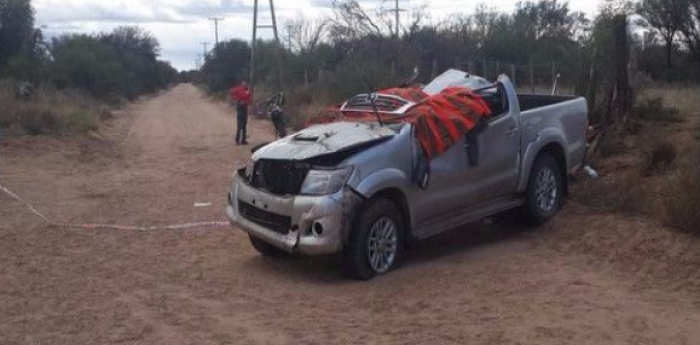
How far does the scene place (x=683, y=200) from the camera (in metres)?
8.82

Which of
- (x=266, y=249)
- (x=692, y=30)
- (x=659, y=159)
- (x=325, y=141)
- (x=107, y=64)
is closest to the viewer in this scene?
(x=325, y=141)

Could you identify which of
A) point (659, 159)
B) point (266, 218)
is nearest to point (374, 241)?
point (266, 218)

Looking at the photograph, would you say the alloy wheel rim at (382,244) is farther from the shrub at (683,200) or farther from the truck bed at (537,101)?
the truck bed at (537,101)

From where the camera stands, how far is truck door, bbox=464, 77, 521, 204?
958 centimetres

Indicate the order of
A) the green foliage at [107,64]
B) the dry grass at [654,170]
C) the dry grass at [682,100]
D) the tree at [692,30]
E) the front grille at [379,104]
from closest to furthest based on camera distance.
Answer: the dry grass at [654,170], the front grille at [379,104], the dry grass at [682,100], the tree at [692,30], the green foliage at [107,64]

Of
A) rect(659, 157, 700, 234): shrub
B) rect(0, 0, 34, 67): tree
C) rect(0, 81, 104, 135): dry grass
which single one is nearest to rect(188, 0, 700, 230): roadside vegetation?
rect(659, 157, 700, 234): shrub

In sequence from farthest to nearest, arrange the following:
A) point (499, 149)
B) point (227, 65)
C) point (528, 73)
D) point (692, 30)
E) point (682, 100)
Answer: point (227, 65) → point (692, 30) → point (528, 73) → point (682, 100) → point (499, 149)

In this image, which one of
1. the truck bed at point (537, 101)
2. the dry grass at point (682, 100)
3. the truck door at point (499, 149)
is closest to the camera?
the truck door at point (499, 149)

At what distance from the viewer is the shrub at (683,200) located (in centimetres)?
873

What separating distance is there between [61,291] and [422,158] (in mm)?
3543

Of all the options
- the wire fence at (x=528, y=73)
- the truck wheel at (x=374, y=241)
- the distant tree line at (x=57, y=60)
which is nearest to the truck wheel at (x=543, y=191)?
the truck wheel at (x=374, y=241)

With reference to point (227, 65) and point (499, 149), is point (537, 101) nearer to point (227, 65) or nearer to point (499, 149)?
point (499, 149)

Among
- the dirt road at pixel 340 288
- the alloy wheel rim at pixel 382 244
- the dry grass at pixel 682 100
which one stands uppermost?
the dry grass at pixel 682 100

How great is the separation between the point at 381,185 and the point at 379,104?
1.78 m
